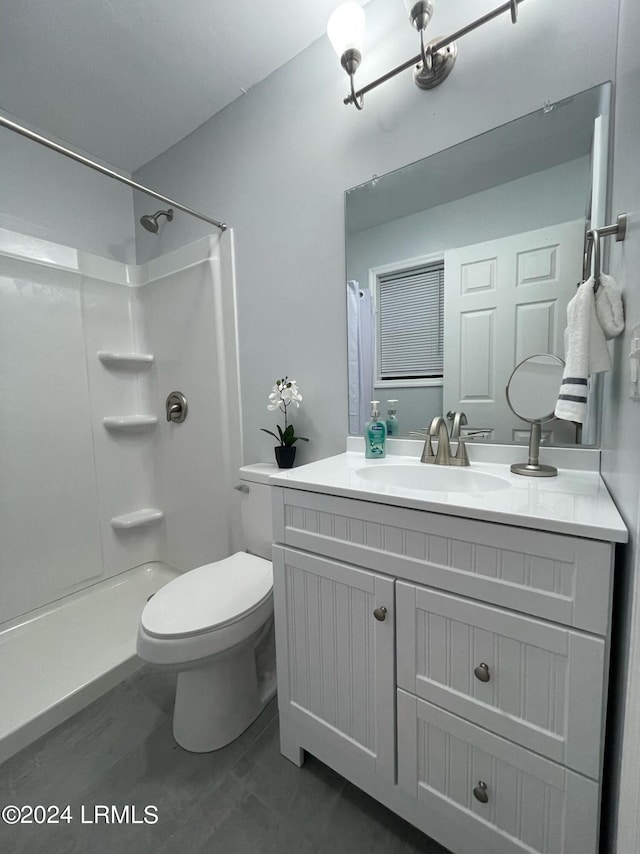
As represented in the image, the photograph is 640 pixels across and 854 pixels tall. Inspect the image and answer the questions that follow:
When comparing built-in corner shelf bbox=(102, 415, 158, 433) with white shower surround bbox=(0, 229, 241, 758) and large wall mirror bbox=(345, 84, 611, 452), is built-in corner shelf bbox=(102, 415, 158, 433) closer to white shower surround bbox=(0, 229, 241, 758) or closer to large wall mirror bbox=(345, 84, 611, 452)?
white shower surround bbox=(0, 229, 241, 758)

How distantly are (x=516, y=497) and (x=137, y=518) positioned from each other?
197 centimetres

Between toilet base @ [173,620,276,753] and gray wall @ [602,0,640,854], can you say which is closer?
gray wall @ [602,0,640,854]

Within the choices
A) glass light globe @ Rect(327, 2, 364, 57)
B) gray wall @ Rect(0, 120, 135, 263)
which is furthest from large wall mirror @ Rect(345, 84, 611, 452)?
gray wall @ Rect(0, 120, 135, 263)

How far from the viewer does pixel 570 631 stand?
0.61m

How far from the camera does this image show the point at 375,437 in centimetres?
121

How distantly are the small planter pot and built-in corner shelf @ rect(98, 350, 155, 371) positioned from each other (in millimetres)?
1096

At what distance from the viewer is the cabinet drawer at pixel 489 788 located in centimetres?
64

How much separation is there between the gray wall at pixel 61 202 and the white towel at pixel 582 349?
2.26m

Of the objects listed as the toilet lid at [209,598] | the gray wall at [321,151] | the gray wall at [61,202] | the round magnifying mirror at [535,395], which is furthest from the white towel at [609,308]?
the gray wall at [61,202]

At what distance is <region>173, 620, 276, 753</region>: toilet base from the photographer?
112 cm

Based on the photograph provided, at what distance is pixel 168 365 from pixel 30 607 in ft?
Result: 4.37

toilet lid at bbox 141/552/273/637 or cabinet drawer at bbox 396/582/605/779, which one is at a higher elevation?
cabinet drawer at bbox 396/582/605/779

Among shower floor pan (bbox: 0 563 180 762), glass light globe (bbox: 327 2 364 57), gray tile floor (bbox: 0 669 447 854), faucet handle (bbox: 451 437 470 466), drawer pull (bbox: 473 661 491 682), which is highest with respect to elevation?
glass light globe (bbox: 327 2 364 57)

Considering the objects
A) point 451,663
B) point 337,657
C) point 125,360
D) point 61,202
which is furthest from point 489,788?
point 61,202
